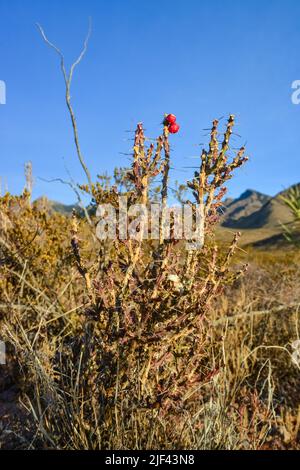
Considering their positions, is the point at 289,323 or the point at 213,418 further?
the point at 289,323

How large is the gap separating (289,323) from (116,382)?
318 centimetres

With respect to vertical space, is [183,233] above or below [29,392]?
above

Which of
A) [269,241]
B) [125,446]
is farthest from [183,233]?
[269,241]

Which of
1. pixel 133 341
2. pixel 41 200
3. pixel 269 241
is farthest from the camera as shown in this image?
pixel 269 241

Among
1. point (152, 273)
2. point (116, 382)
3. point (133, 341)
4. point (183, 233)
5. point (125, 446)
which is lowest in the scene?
point (125, 446)

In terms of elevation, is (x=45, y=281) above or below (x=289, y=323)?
above

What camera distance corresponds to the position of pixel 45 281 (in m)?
5.38

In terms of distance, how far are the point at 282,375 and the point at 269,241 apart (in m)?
71.2

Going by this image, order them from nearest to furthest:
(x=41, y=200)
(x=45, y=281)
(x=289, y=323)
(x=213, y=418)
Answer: (x=213, y=418) < (x=289, y=323) < (x=45, y=281) < (x=41, y=200)

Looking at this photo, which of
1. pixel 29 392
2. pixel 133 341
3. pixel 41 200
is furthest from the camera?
pixel 41 200

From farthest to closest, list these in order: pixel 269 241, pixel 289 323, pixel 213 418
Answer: pixel 269 241
pixel 289 323
pixel 213 418
